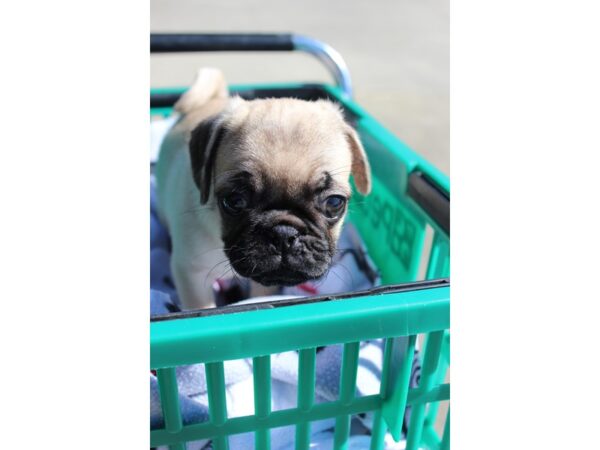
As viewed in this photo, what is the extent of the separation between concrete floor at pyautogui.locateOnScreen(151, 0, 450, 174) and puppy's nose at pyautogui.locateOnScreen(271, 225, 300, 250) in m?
1.79

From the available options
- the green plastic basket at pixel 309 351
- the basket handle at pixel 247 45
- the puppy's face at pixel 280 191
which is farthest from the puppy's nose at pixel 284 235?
the basket handle at pixel 247 45

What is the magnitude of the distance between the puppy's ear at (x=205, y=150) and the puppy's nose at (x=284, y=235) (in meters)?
0.26

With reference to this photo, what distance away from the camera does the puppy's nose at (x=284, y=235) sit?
1.05 meters

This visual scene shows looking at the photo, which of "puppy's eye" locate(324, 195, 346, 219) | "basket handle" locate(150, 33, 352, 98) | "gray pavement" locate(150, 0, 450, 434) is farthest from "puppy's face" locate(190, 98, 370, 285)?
"gray pavement" locate(150, 0, 450, 434)

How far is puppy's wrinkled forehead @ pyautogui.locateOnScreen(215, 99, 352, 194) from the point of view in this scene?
1084 mm

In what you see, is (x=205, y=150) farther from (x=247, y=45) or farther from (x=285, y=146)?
(x=247, y=45)

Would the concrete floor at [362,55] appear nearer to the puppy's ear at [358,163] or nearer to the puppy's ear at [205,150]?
the puppy's ear at [358,163]

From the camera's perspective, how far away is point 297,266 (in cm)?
108

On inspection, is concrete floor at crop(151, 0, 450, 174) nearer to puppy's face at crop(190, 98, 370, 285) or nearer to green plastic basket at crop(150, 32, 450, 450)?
puppy's face at crop(190, 98, 370, 285)

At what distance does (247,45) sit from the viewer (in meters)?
1.96

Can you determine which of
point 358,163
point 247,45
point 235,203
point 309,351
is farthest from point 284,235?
point 247,45
